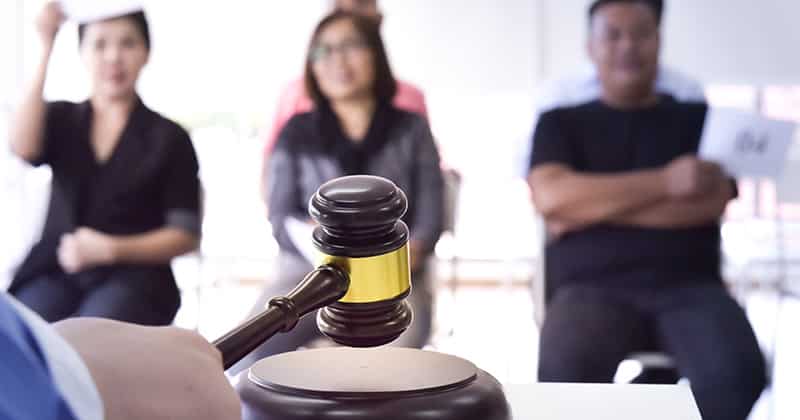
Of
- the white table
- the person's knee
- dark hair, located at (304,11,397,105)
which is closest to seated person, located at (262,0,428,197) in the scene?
dark hair, located at (304,11,397,105)

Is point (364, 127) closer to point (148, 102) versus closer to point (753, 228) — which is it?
point (148, 102)

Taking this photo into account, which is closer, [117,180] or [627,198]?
[627,198]

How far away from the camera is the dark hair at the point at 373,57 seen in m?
2.59

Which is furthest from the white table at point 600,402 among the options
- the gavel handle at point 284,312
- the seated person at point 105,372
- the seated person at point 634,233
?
the seated person at point 634,233

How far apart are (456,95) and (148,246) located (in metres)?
1.03

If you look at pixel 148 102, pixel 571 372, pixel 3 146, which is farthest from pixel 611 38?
pixel 3 146

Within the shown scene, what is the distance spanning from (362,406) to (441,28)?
7.41 feet

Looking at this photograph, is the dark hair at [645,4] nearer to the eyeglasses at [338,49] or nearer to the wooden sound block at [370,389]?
the eyeglasses at [338,49]

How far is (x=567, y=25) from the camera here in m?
2.76

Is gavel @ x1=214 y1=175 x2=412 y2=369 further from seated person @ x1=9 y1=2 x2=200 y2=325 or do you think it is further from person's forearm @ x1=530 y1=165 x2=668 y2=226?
seated person @ x1=9 y1=2 x2=200 y2=325

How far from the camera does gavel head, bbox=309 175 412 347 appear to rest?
2.43ft

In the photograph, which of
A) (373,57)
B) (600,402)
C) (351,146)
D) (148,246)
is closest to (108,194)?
(148,246)

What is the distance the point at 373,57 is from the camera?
2594mm

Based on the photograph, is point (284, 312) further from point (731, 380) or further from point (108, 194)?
point (108, 194)
